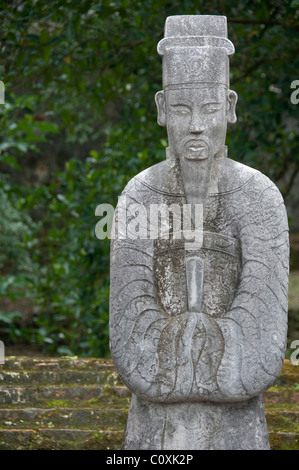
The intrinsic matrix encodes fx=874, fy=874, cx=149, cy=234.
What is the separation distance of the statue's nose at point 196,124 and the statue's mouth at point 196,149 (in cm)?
5

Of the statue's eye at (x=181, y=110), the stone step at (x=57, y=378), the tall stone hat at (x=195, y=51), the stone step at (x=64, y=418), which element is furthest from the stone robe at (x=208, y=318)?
the stone step at (x=57, y=378)

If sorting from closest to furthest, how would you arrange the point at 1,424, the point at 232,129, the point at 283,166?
the point at 1,424, the point at 232,129, the point at 283,166

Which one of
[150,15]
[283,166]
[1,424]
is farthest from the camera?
[283,166]

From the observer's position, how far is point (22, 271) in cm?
1041

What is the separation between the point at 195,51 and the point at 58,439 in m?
2.33

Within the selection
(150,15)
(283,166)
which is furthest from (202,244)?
(283,166)

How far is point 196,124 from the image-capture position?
A: 4094 millimetres

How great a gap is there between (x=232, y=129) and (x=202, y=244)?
4256 millimetres

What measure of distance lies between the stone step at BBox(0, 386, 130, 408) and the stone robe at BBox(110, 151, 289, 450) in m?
1.34

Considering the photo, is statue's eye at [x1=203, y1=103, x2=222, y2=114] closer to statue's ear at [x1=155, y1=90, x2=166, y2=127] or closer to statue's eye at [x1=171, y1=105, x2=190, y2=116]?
statue's eye at [x1=171, y1=105, x2=190, y2=116]

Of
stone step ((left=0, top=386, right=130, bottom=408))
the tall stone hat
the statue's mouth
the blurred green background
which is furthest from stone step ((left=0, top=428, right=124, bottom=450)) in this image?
the blurred green background

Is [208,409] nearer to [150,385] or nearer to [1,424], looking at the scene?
[150,385]

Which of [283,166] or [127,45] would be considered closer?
[127,45]

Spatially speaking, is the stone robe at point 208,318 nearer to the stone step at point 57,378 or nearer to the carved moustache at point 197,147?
the carved moustache at point 197,147
